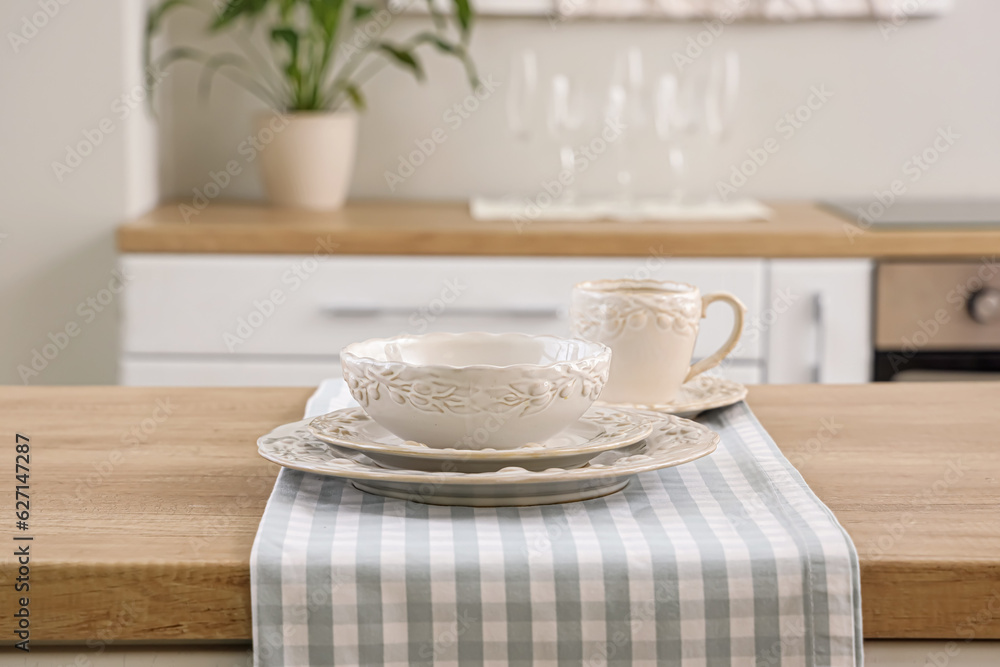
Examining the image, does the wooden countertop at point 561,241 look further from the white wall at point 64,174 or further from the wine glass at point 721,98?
the wine glass at point 721,98

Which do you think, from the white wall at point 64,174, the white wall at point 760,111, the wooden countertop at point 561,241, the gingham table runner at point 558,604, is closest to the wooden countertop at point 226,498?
the gingham table runner at point 558,604

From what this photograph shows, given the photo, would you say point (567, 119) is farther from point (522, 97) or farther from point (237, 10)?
point (237, 10)

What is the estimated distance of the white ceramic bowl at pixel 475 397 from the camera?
0.58 meters

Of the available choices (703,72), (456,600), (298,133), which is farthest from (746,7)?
(456,600)

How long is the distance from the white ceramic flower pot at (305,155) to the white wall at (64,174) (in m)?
0.26

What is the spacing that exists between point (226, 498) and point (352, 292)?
1.28m

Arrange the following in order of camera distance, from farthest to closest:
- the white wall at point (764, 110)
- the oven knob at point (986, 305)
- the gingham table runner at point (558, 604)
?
the white wall at point (764, 110) → the oven knob at point (986, 305) → the gingham table runner at point (558, 604)

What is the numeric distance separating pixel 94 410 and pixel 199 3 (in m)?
1.69

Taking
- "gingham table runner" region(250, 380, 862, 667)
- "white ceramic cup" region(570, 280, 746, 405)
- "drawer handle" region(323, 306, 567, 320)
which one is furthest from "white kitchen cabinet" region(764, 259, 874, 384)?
"gingham table runner" region(250, 380, 862, 667)

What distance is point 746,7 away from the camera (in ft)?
7.63

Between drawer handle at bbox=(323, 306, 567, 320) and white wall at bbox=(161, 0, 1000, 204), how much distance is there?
1.96 feet

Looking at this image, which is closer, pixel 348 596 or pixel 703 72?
pixel 348 596

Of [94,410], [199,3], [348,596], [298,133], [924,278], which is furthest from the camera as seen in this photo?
[199,3]

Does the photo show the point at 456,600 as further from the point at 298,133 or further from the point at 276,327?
the point at 298,133
